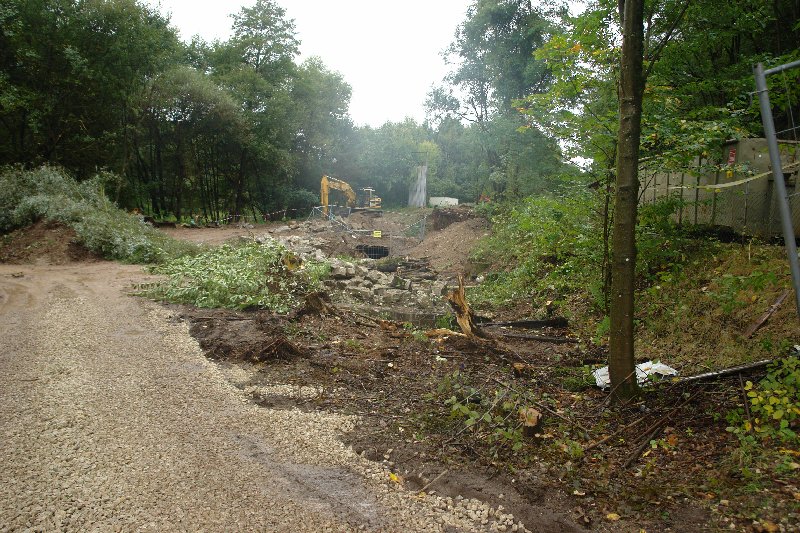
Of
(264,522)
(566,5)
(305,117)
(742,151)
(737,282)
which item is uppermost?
(566,5)

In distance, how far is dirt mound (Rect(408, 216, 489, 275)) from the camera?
57.0ft

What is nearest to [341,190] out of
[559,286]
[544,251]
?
[544,251]

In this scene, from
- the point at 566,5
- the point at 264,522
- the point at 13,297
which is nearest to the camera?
the point at 264,522

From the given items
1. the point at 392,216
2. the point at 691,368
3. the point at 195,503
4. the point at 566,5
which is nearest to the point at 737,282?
the point at 691,368

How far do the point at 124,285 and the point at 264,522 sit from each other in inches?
357

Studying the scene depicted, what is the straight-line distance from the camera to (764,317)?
17.2 ft

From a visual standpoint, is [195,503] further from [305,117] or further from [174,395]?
[305,117]

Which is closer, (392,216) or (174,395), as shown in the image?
(174,395)

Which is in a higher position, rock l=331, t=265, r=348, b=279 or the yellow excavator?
the yellow excavator

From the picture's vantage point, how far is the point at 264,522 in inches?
114

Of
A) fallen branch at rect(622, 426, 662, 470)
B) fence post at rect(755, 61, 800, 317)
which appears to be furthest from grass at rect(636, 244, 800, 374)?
fallen branch at rect(622, 426, 662, 470)

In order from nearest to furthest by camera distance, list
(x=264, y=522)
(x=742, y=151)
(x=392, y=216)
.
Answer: (x=264, y=522), (x=742, y=151), (x=392, y=216)

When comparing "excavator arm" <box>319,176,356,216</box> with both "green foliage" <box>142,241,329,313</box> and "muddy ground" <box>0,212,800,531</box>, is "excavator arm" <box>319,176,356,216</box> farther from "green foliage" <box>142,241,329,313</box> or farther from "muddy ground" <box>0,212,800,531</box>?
"muddy ground" <box>0,212,800,531</box>

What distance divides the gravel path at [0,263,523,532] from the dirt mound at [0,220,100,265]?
8.47 m
